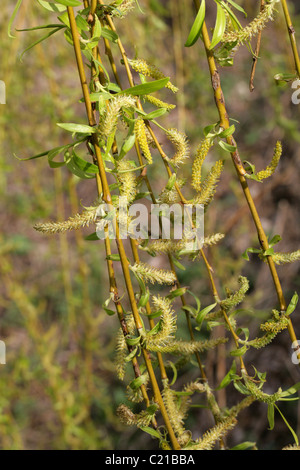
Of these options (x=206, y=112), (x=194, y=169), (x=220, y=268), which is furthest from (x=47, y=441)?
(x=194, y=169)

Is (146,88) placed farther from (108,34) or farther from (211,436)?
(211,436)

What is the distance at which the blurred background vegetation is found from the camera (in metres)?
1.35

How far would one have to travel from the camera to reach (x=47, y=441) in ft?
5.72

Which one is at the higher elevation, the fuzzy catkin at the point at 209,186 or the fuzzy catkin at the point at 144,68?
the fuzzy catkin at the point at 144,68

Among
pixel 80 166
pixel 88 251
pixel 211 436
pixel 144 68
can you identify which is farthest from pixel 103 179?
pixel 88 251

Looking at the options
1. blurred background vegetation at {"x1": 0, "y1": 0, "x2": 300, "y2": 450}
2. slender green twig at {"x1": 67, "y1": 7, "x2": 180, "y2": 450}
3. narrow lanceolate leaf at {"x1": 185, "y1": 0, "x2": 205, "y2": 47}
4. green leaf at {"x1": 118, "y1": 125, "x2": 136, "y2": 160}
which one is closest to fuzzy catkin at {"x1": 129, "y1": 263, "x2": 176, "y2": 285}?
slender green twig at {"x1": 67, "y1": 7, "x2": 180, "y2": 450}

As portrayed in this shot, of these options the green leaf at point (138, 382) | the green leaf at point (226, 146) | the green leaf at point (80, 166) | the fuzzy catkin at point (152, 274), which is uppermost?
the green leaf at point (226, 146)

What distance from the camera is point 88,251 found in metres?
1.96

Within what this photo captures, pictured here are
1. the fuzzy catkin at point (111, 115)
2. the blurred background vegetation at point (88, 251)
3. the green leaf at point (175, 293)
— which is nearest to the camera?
the fuzzy catkin at point (111, 115)

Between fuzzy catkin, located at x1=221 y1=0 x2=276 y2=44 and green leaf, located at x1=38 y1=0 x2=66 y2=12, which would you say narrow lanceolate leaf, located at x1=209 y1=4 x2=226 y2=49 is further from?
green leaf, located at x1=38 y1=0 x2=66 y2=12

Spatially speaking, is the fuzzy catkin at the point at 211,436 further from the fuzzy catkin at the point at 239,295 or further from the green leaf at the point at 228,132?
the green leaf at the point at 228,132

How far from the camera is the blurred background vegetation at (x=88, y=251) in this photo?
135 centimetres

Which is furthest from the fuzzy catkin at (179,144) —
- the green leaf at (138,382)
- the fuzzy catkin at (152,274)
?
the green leaf at (138,382)

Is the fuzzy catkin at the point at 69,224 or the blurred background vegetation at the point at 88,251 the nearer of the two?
the fuzzy catkin at the point at 69,224
